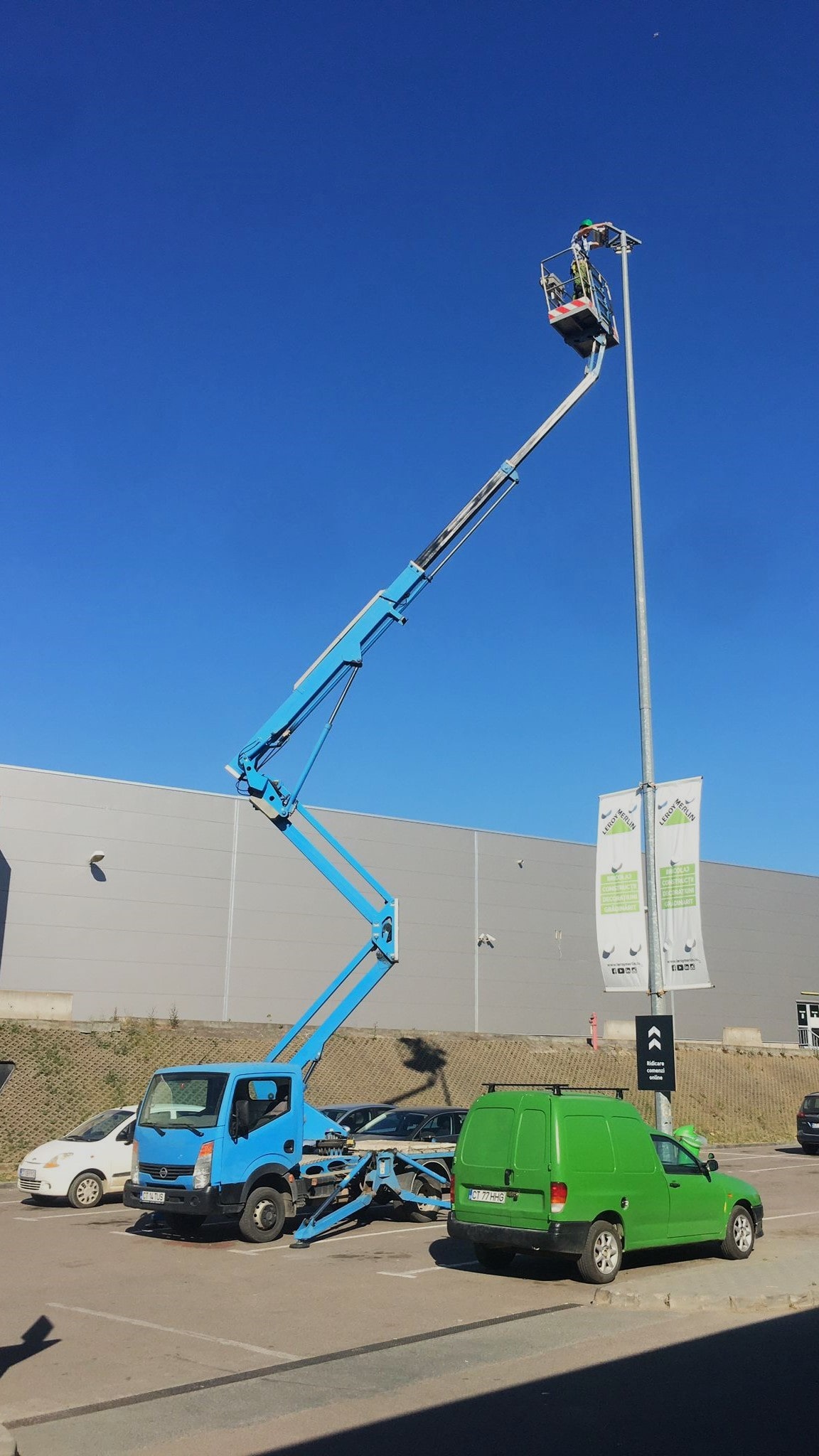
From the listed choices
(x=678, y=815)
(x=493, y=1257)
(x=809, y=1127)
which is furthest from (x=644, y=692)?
(x=809, y=1127)

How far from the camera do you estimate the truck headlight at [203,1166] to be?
13258mm

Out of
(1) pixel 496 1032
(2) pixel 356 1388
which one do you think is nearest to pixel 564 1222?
(2) pixel 356 1388

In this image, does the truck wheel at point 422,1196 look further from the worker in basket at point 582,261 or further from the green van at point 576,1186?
the worker in basket at point 582,261

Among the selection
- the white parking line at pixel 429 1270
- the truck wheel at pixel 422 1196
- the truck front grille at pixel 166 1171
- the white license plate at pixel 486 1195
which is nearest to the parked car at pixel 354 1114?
the truck wheel at pixel 422 1196

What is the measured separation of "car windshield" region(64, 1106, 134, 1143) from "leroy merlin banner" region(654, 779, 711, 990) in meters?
9.16

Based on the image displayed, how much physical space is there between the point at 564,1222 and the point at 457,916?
101 feet

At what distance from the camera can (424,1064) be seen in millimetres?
35250

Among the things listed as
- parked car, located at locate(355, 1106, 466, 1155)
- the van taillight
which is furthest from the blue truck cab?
the van taillight

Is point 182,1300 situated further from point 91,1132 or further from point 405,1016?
point 405,1016

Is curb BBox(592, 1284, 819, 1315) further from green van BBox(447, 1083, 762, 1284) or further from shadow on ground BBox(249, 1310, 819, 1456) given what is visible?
shadow on ground BBox(249, 1310, 819, 1456)

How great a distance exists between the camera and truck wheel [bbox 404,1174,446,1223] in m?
15.9


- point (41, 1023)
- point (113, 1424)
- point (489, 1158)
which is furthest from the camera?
point (41, 1023)

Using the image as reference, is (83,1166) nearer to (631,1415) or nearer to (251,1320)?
(251,1320)

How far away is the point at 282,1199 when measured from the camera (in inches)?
554
